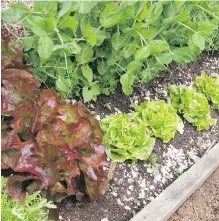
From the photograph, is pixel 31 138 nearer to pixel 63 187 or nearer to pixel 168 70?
pixel 63 187

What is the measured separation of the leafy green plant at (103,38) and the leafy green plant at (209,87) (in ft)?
1.82

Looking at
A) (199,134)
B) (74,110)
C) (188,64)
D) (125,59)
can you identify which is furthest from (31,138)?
(188,64)

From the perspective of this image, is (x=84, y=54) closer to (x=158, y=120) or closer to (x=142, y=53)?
(x=142, y=53)

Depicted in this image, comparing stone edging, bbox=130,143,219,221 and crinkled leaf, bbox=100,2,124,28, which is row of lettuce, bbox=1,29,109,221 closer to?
stone edging, bbox=130,143,219,221

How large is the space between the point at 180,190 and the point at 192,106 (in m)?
0.72

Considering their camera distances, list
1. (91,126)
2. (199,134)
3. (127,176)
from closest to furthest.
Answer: (91,126) → (127,176) → (199,134)

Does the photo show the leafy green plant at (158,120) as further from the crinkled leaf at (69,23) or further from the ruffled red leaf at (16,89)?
the ruffled red leaf at (16,89)

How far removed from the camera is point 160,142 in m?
3.07

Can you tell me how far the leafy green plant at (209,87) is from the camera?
3.53 meters

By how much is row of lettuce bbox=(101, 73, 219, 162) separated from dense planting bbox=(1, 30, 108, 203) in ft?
1.28

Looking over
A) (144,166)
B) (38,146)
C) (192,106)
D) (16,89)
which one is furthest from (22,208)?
(192,106)

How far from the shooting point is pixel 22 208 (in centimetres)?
195

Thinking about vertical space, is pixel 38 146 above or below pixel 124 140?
above

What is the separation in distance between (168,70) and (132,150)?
1.00 metres
